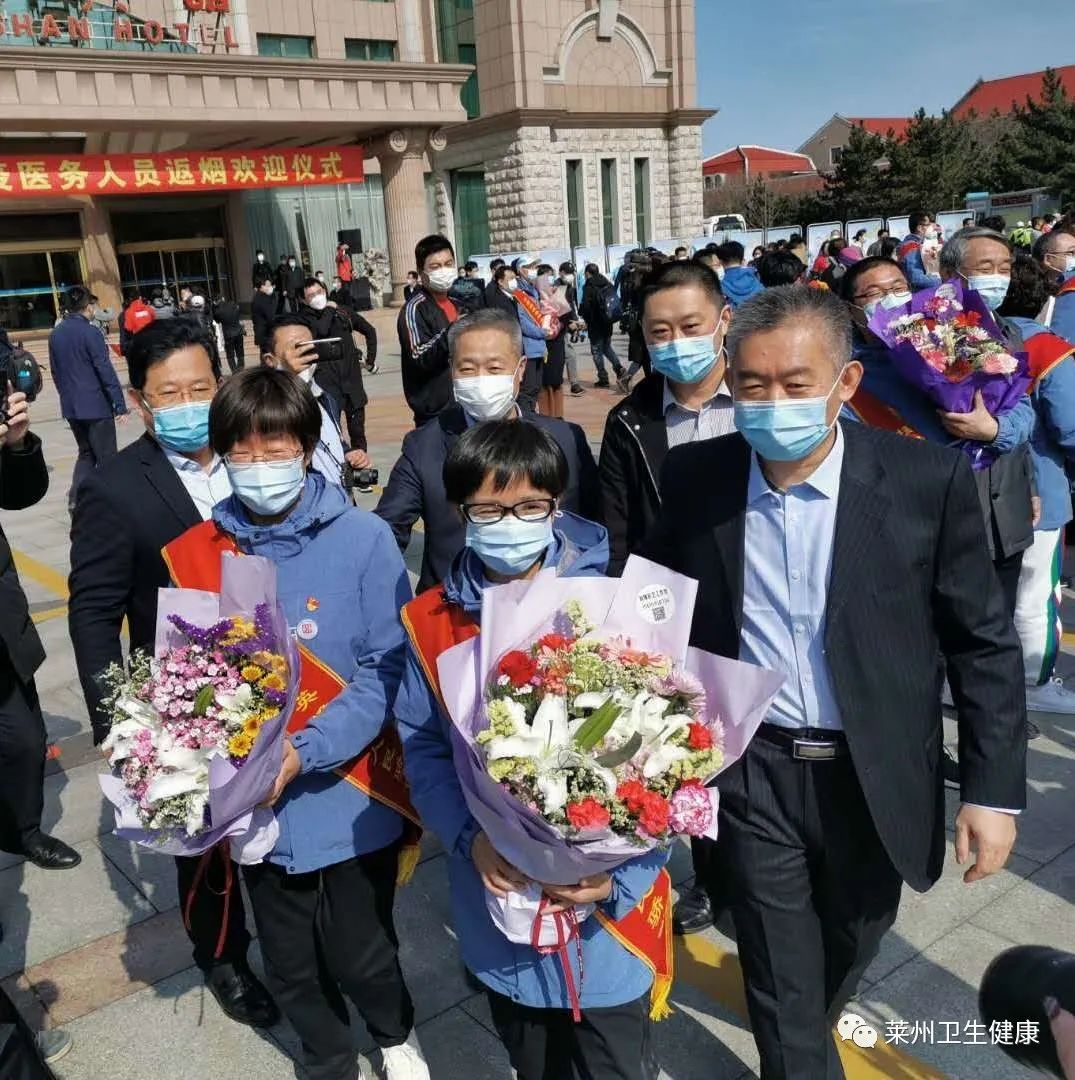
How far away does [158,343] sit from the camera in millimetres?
2834

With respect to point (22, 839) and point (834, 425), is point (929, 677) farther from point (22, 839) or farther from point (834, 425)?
point (22, 839)

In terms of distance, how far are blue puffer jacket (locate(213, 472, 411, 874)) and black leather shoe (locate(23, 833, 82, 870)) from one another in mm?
1971

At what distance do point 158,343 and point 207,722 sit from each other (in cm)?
134

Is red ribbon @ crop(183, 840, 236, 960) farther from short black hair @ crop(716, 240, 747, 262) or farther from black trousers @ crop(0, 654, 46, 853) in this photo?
short black hair @ crop(716, 240, 747, 262)

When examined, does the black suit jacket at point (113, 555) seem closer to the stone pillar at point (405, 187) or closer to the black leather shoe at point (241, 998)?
the black leather shoe at point (241, 998)

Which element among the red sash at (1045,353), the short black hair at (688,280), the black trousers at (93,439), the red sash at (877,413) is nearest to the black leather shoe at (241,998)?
the short black hair at (688,280)

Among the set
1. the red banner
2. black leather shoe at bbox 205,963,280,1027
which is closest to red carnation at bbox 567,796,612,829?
black leather shoe at bbox 205,963,280,1027

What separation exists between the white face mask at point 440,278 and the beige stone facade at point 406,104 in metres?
19.8

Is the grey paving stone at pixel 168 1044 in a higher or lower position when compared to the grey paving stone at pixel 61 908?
higher

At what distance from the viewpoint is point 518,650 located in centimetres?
180

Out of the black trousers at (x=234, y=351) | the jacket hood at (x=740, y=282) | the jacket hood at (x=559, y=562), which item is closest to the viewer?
the jacket hood at (x=559, y=562)

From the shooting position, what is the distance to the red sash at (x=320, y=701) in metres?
2.34

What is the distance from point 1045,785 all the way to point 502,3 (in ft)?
107

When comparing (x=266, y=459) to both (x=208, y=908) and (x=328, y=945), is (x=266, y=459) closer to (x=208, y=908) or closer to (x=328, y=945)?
(x=328, y=945)
